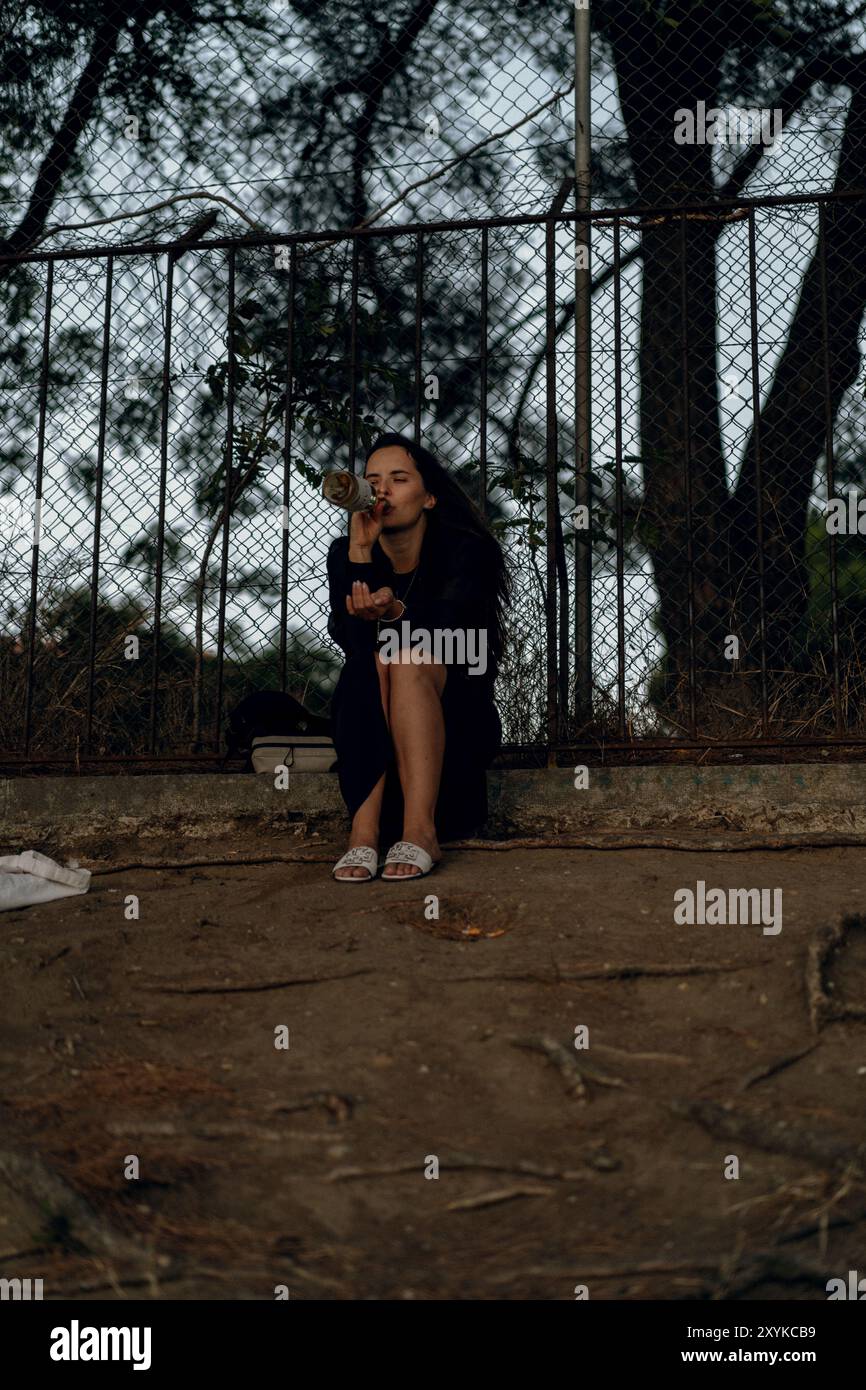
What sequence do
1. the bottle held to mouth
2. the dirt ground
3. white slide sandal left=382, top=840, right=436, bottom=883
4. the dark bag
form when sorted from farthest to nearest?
the dark bag → the bottle held to mouth → white slide sandal left=382, top=840, right=436, bottom=883 → the dirt ground

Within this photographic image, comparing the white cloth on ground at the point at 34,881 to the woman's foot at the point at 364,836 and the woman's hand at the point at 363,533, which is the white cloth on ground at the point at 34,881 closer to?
the woman's foot at the point at 364,836

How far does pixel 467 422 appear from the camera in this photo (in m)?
6.67

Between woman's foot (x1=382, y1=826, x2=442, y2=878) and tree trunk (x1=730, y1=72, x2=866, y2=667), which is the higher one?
tree trunk (x1=730, y1=72, x2=866, y2=667)

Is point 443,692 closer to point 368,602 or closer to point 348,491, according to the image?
point 368,602

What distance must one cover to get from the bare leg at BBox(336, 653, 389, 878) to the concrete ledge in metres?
0.81

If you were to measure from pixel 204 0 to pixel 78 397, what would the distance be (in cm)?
355

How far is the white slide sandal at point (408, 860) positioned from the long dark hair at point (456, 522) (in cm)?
87

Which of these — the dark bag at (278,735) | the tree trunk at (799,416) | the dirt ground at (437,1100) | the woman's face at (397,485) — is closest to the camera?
the dirt ground at (437,1100)

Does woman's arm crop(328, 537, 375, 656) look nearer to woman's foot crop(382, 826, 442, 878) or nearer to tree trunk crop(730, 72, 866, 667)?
woman's foot crop(382, 826, 442, 878)

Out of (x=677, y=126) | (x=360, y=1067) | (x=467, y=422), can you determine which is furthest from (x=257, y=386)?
(x=360, y=1067)

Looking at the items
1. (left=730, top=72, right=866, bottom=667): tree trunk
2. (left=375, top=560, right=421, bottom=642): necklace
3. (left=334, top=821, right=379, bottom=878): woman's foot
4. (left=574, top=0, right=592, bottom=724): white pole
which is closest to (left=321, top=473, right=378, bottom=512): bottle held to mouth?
(left=375, top=560, right=421, bottom=642): necklace

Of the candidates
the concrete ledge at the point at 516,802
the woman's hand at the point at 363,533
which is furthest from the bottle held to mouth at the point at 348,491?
the concrete ledge at the point at 516,802

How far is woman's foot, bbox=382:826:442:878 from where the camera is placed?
412 centimetres

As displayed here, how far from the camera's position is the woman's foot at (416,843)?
4121 millimetres
